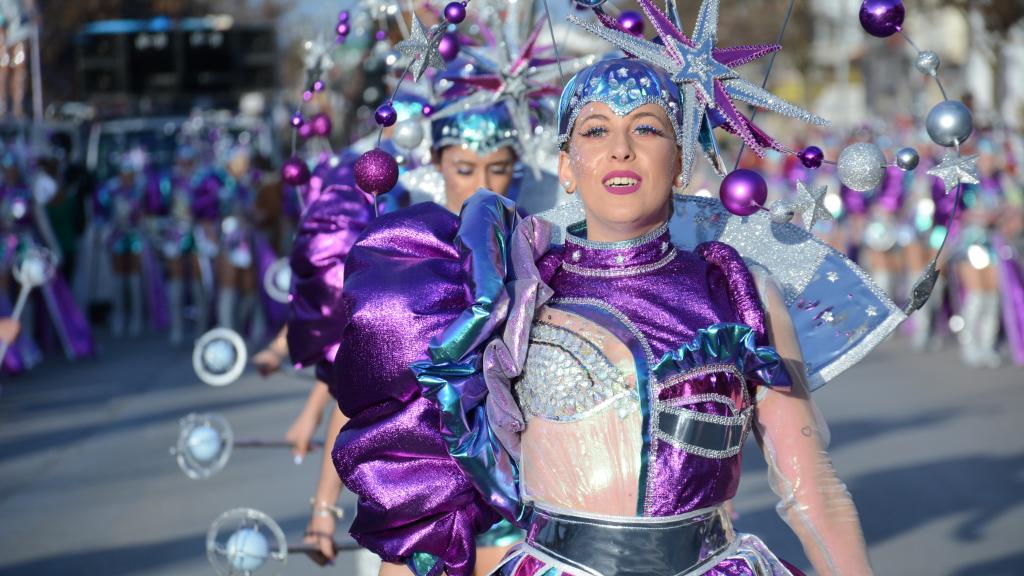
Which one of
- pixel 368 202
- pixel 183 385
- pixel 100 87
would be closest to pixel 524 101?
pixel 368 202

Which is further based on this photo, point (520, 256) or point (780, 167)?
point (780, 167)

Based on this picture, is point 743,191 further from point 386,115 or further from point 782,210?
point 386,115

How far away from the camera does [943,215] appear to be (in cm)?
1173

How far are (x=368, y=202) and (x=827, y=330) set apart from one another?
197 cm

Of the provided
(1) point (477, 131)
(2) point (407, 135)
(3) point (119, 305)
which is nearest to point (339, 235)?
(2) point (407, 135)

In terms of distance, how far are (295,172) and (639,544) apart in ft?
6.54

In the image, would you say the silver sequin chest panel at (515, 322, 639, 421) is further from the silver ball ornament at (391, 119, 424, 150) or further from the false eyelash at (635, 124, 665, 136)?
the silver ball ornament at (391, 119, 424, 150)

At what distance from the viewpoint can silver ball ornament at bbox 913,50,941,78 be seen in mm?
2688

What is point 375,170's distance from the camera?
2840 millimetres

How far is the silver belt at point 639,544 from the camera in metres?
2.55

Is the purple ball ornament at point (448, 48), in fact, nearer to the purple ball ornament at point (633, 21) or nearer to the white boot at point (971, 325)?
the purple ball ornament at point (633, 21)

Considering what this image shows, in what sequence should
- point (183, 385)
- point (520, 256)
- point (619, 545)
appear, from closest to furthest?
point (619, 545) → point (520, 256) → point (183, 385)

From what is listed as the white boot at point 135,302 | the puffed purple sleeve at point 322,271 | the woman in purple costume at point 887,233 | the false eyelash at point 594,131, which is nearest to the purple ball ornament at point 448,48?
the puffed purple sleeve at point 322,271

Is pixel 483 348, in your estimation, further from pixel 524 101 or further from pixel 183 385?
pixel 183 385
